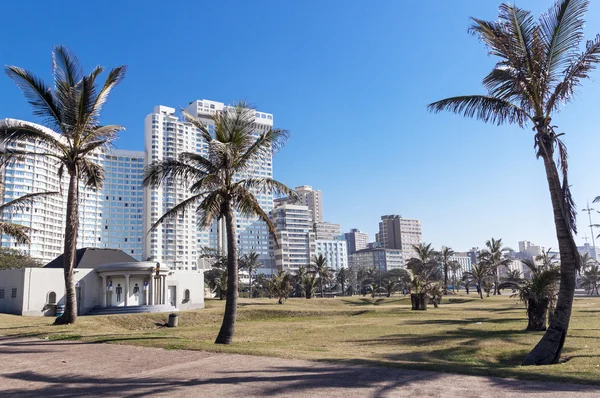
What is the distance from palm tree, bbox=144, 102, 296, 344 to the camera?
16.5 m

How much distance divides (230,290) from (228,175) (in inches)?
163

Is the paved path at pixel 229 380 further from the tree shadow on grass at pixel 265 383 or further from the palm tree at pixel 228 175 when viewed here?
the palm tree at pixel 228 175

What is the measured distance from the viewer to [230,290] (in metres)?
16.5

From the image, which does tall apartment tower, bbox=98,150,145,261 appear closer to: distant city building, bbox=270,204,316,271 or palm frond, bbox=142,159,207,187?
distant city building, bbox=270,204,316,271

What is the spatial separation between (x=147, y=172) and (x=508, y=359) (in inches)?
550

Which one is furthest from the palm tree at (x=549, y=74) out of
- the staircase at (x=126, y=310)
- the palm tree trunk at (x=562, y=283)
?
the staircase at (x=126, y=310)

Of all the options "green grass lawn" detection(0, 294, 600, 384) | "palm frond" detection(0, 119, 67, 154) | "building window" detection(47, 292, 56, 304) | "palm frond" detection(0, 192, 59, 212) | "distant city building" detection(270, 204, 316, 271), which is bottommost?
"green grass lawn" detection(0, 294, 600, 384)

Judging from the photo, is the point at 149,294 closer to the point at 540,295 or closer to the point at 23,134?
the point at 23,134

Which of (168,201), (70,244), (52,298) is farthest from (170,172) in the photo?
(168,201)

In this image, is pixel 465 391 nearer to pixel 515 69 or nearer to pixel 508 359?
pixel 508 359

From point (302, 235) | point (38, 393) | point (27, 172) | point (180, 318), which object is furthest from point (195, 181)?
point (302, 235)

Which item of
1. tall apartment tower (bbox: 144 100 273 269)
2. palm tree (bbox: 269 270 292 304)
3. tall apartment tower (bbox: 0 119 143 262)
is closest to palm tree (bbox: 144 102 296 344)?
palm tree (bbox: 269 270 292 304)

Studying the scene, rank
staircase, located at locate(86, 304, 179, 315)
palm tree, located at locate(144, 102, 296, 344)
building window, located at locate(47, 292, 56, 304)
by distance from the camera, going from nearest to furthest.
A: palm tree, located at locate(144, 102, 296, 344), building window, located at locate(47, 292, 56, 304), staircase, located at locate(86, 304, 179, 315)

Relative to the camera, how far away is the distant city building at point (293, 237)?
576ft
